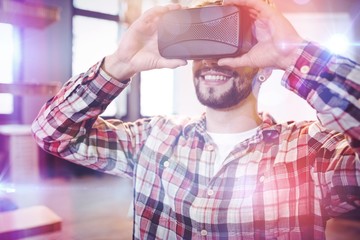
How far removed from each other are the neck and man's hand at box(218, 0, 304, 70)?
177 mm

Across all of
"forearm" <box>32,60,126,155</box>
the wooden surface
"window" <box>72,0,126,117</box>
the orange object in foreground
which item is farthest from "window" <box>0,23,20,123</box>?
"forearm" <box>32,60,126,155</box>

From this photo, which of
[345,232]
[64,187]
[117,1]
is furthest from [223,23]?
[117,1]

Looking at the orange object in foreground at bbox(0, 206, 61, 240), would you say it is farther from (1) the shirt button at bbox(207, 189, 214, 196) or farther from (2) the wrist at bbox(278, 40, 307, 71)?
(2) the wrist at bbox(278, 40, 307, 71)

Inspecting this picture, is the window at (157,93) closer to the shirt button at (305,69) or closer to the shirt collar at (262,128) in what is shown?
the shirt collar at (262,128)

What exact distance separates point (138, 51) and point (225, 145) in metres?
0.25

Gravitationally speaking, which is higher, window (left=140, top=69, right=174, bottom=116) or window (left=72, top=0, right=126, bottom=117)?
window (left=72, top=0, right=126, bottom=117)

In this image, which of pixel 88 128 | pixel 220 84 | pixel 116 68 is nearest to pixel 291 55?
pixel 220 84

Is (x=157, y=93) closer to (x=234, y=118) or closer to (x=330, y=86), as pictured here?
(x=234, y=118)

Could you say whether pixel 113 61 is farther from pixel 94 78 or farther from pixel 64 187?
pixel 64 187

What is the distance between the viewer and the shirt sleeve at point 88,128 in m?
0.73

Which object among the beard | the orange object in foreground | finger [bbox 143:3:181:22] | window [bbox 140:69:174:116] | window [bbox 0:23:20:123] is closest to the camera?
finger [bbox 143:3:181:22]

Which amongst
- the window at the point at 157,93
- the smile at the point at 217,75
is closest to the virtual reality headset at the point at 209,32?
the smile at the point at 217,75

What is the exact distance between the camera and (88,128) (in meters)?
0.77

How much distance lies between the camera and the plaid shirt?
608 millimetres
